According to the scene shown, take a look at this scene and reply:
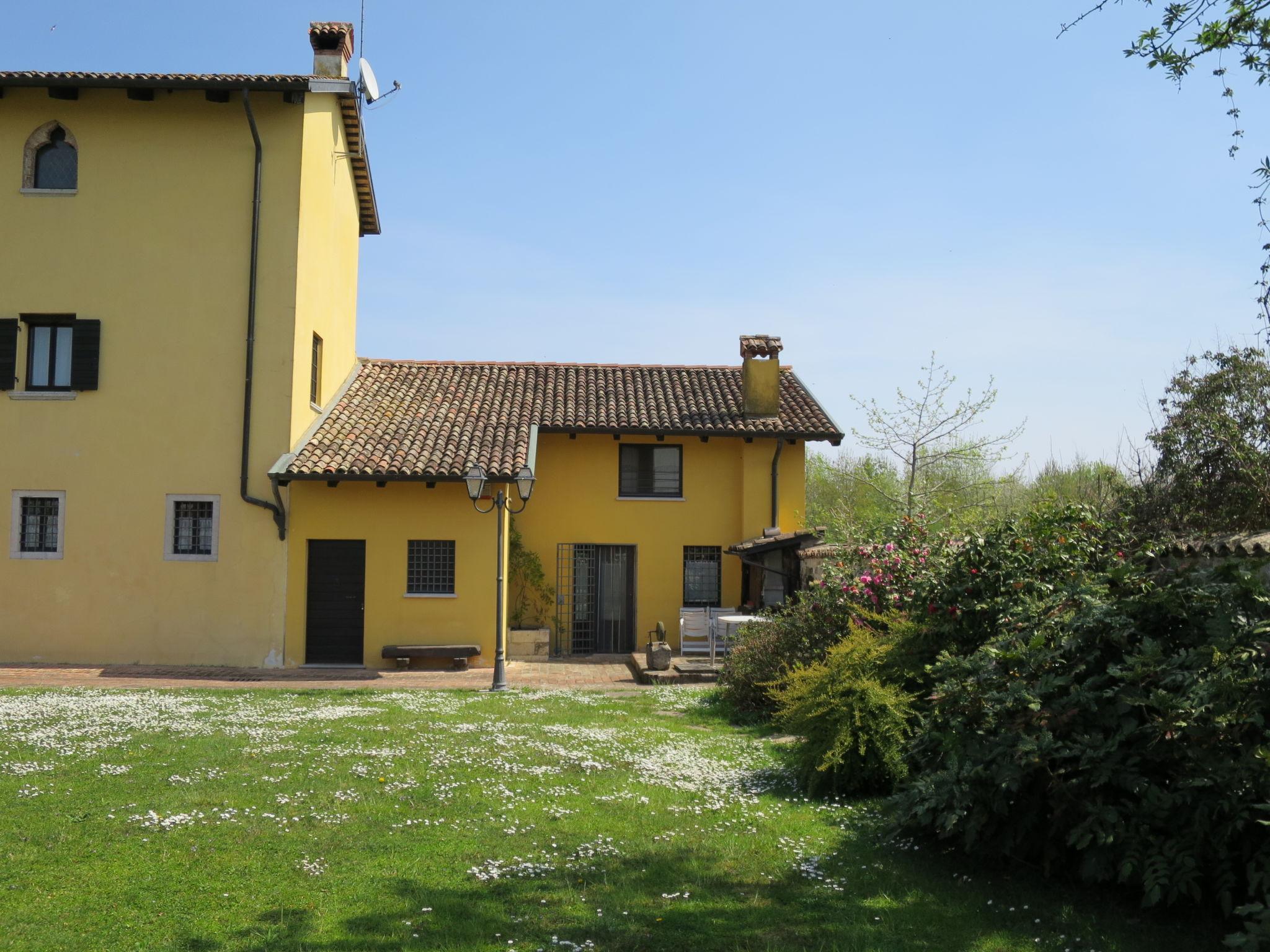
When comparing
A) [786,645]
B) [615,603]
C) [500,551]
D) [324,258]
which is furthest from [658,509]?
[786,645]

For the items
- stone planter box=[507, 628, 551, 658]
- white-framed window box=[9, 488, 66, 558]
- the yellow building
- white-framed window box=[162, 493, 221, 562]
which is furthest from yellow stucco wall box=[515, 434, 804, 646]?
white-framed window box=[9, 488, 66, 558]

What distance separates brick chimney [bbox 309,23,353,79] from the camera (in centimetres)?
1964

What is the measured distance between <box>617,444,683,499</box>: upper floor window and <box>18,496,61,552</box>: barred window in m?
10.5

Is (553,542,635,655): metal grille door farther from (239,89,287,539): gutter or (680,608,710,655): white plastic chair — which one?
(239,89,287,539): gutter

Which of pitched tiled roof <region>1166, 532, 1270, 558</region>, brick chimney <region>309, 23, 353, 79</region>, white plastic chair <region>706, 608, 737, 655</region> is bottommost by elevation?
white plastic chair <region>706, 608, 737, 655</region>

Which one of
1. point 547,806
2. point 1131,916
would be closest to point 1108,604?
point 1131,916

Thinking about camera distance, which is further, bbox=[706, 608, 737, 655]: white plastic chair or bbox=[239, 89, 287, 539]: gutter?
bbox=[239, 89, 287, 539]: gutter

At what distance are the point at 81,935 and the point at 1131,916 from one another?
5.12 m

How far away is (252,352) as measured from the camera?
1772cm

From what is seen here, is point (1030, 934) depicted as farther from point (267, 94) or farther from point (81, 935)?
point (267, 94)

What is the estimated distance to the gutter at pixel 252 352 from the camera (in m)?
17.6

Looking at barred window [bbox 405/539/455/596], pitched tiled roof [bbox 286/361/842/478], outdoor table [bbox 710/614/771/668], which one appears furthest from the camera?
barred window [bbox 405/539/455/596]

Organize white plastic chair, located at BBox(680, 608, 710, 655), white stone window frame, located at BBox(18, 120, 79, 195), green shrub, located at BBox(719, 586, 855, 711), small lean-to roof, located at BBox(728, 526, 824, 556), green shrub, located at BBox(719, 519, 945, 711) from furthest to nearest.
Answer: white plastic chair, located at BBox(680, 608, 710, 655) → small lean-to roof, located at BBox(728, 526, 824, 556) → white stone window frame, located at BBox(18, 120, 79, 195) → green shrub, located at BBox(719, 586, 855, 711) → green shrub, located at BBox(719, 519, 945, 711)

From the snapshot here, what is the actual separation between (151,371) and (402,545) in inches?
207
